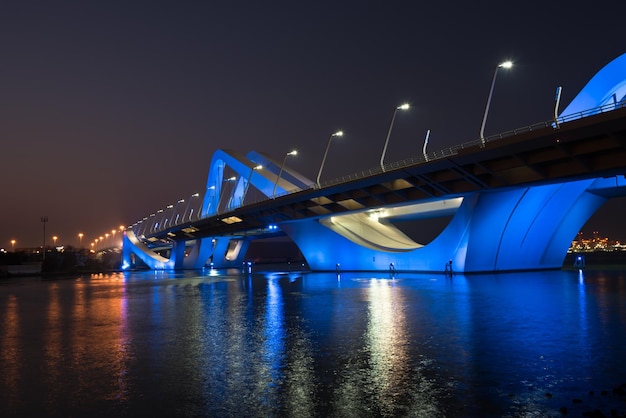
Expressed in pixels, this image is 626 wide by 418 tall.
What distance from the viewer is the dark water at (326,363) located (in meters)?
6.66

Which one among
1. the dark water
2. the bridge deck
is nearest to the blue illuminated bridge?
the bridge deck

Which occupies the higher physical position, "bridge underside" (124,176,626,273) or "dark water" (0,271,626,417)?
"bridge underside" (124,176,626,273)

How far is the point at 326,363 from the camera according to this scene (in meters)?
9.15

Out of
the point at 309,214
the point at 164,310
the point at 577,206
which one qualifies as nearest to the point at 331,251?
the point at 309,214

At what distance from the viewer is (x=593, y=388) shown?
23.1ft

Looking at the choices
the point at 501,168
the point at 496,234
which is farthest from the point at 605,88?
the point at 496,234

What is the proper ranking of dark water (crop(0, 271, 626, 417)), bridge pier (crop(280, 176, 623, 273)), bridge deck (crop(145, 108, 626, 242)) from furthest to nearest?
bridge pier (crop(280, 176, 623, 273))
bridge deck (crop(145, 108, 626, 242))
dark water (crop(0, 271, 626, 417))

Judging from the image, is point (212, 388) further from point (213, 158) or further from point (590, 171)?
point (213, 158)

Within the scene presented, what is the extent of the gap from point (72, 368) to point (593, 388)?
806 centimetres

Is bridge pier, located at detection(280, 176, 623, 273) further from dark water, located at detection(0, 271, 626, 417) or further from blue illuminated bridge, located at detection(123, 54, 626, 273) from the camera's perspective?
dark water, located at detection(0, 271, 626, 417)

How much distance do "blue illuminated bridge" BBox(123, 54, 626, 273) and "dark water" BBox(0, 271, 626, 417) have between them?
46.2ft

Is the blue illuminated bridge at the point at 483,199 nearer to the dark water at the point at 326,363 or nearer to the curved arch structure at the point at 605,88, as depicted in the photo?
the curved arch structure at the point at 605,88

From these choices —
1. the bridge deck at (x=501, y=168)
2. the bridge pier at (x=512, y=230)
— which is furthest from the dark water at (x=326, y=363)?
the bridge pier at (x=512, y=230)

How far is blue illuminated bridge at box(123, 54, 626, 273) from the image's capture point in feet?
95.2
